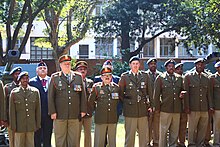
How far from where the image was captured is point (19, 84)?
705cm

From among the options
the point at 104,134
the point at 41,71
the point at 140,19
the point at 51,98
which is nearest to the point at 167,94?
the point at 104,134

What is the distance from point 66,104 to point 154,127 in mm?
2295

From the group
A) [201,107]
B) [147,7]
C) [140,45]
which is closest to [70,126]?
[201,107]

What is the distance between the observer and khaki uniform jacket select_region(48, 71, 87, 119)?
22.4 feet

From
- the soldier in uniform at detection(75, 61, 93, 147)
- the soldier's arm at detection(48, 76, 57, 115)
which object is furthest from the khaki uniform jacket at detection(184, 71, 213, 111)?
the soldier's arm at detection(48, 76, 57, 115)

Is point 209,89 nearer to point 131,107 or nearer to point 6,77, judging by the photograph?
point 131,107

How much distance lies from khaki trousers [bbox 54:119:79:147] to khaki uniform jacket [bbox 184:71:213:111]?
2316 millimetres

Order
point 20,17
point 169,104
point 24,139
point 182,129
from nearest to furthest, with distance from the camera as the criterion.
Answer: point 24,139 → point 169,104 → point 182,129 → point 20,17

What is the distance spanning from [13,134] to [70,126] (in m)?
1.03

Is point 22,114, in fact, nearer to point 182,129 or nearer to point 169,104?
point 169,104

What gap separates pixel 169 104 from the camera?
7.68 metres

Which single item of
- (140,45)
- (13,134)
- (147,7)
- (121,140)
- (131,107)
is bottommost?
(121,140)

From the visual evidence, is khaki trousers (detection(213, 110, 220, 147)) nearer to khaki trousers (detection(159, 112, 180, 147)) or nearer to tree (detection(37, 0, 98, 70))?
khaki trousers (detection(159, 112, 180, 147))

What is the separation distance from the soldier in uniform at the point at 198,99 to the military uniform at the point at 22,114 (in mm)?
2884
